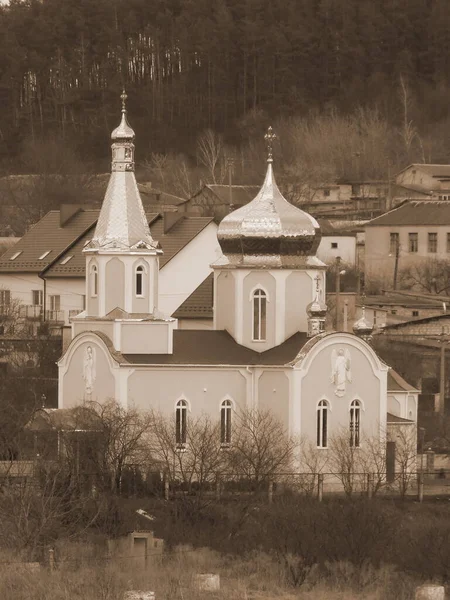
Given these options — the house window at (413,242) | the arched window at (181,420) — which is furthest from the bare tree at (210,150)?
the arched window at (181,420)

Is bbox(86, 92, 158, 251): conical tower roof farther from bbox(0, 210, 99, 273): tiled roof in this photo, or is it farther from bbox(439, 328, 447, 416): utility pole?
bbox(0, 210, 99, 273): tiled roof

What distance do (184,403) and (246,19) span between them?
188 ft

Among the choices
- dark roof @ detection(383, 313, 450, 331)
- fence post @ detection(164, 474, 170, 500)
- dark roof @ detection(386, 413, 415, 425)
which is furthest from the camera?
dark roof @ detection(383, 313, 450, 331)

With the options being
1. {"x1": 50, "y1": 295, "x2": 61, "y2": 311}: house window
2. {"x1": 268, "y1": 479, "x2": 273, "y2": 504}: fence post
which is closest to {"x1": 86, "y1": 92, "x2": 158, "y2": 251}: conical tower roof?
{"x1": 268, "y1": 479, "x2": 273, "y2": 504}: fence post

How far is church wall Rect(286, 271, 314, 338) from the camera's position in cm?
4766

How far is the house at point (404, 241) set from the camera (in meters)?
68.4

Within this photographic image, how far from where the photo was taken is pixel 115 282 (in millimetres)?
46969

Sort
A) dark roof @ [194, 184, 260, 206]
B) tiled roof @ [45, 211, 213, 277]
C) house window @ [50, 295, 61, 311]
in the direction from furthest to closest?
dark roof @ [194, 184, 260, 206], house window @ [50, 295, 61, 311], tiled roof @ [45, 211, 213, 277]

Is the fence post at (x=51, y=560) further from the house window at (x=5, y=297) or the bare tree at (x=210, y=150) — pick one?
the bare tree at (x=210, y=150)

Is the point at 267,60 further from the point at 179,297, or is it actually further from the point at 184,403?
the point at 184,403

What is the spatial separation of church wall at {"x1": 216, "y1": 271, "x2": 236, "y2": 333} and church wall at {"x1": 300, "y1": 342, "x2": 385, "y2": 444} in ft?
6.65

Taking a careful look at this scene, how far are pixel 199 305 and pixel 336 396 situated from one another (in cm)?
750

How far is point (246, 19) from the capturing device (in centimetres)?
10281

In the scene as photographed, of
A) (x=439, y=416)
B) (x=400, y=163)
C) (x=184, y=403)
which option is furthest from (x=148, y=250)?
(x=400, y=163)
